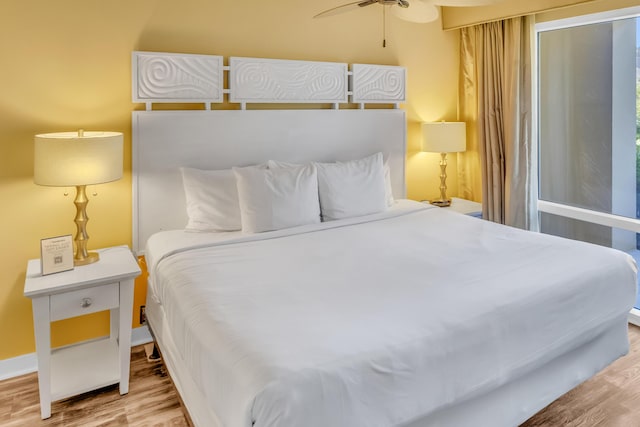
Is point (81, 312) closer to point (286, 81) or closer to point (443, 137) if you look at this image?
point (286, 81)

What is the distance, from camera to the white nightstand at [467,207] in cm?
376

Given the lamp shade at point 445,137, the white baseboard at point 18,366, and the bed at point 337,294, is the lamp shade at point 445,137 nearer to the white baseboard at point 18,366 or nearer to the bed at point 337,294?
the bed at point 337,294

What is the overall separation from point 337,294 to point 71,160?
148 cm

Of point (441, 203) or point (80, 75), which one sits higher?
point (80, 75)

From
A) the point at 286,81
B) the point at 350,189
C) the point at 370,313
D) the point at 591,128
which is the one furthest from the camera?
the point at 591,128

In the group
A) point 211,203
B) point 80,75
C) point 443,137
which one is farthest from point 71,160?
point 443,137

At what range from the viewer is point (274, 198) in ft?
9.08

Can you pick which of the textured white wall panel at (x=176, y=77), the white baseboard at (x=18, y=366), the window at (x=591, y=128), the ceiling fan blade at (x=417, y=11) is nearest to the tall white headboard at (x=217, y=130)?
the textured white wall panel at (x=176, y=77)

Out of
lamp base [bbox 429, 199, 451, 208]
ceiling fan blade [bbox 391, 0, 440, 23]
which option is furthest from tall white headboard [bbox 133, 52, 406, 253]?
ceiling fan blade [bbox 391, 0, 440, 23]

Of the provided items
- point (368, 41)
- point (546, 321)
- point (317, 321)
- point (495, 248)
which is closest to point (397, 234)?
point (495, 248)

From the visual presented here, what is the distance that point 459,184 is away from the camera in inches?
172

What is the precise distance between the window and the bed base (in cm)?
128

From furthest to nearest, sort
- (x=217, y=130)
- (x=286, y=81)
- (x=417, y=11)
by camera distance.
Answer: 1. (x=286, y=81)
2. (x=217, y=130)
3. (x=417, y=11)

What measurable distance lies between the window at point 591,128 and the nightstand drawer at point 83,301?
10.7ft
